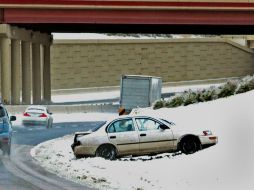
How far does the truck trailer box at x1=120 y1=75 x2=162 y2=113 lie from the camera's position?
50812 mm

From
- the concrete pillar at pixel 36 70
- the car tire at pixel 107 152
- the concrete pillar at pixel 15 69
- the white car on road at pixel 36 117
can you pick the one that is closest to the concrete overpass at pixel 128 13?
the concrete pillar at pixel 15 69

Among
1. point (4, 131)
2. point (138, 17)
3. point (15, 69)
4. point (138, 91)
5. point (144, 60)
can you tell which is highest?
point (138, 17)

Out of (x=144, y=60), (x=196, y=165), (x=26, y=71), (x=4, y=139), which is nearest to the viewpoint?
(x=196, y=165)

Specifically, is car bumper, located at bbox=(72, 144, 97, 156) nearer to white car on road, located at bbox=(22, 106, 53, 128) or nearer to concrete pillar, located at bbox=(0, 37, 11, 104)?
white car on road, located at bbox=(22, 106, 53, 128)

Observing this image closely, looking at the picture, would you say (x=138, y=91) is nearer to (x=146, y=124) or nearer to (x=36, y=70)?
(x=36, y=70)

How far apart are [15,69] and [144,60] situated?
3509cm

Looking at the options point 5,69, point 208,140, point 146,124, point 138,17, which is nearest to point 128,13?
point 138,17

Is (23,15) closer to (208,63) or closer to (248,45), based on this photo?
(208,63)

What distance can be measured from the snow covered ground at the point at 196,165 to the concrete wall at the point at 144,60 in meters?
69.1

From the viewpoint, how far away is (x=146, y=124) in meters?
23.9

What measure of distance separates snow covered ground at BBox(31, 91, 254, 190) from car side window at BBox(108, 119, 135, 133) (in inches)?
35.8

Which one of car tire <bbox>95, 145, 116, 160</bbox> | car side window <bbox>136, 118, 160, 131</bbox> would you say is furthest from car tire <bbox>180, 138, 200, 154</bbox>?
car tire <bbox>95, 145, 116, 160</bbox>

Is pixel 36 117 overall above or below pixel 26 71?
below

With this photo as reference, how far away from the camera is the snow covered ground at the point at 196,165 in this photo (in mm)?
17422
